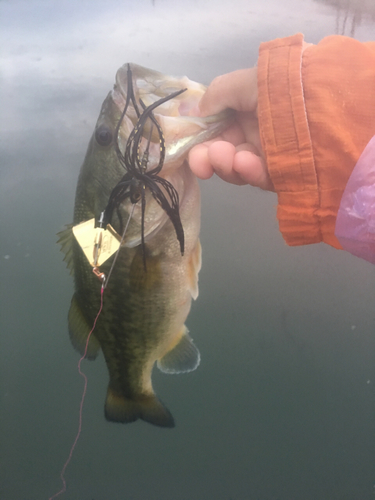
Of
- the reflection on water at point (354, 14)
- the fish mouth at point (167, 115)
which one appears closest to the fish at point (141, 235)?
the fish mouth at point (167, 115)

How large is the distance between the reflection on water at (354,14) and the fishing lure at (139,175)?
96 centimetres

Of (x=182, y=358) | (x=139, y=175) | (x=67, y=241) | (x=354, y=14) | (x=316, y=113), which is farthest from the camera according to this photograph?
(x=354, y=14)

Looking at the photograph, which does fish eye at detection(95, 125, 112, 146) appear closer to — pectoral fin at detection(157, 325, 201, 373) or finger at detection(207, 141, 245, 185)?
finger at detection(207, 141, 245, 185)

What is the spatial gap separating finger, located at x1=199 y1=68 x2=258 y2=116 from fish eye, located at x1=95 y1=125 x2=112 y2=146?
0.67 ft

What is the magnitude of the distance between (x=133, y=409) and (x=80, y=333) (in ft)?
1.03

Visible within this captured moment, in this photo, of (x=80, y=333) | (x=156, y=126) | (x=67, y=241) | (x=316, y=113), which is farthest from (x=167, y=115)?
(x=80, y=333)

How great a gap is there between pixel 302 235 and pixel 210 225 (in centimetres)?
79

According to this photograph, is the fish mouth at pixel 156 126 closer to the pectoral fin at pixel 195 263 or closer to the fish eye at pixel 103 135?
the fish eye at pixel 103 135

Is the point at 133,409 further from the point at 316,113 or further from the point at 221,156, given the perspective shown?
the point at 316,113

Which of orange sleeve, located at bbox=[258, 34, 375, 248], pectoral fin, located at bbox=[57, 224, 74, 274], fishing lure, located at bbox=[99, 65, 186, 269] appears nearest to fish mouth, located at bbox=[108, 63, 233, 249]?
fishing lure, located at bbox=[99, 65, 186, 269]

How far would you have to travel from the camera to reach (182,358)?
99 centimetres

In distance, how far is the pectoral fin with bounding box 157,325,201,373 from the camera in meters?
0.98

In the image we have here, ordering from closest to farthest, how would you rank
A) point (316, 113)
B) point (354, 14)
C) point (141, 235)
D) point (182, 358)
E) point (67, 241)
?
1. point (316, 113)
2. point (141, 235)
3. point (67, 241)
4. point (182, 358)
5. point (354, 14)

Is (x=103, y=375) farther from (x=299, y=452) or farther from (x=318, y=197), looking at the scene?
(x=318, y=197)
